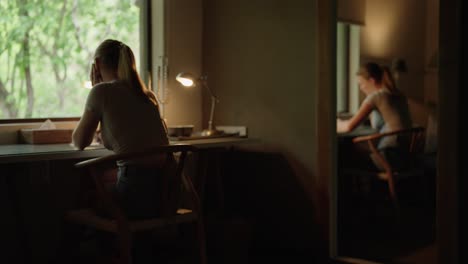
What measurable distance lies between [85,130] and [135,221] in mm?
516

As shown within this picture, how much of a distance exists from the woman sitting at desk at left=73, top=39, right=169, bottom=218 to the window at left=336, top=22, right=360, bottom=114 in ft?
5.71

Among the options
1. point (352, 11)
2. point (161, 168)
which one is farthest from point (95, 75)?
point (352, 11)

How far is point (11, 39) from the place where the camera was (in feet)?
11.2

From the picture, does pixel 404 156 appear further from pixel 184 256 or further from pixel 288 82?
pixel 184 256

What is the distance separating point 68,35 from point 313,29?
60.3 inches

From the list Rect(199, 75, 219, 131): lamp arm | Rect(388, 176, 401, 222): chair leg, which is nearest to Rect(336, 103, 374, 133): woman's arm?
Rect(388, 176, 401, 222): chair leg

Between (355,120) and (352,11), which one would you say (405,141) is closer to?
(355,120)

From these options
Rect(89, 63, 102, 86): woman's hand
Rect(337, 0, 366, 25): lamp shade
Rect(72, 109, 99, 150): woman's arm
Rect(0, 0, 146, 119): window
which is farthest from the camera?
Rect(337, 0, 366, 25): lamp shade

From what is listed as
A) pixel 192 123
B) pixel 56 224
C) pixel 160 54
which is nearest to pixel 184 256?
pixel 56 224

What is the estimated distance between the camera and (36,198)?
3387 mm

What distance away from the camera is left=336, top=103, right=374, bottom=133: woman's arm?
156 inches

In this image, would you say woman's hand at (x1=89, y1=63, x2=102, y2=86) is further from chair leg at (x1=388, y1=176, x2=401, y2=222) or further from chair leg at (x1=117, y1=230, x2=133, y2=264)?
chair leg at (x1=388, y1=176, x2=401, y2=222)

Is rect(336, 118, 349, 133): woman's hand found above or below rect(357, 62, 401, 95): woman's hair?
below

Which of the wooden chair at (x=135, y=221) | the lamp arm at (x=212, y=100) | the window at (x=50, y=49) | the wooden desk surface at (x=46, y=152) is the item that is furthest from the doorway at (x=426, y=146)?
the window at (x=50, y=49)
